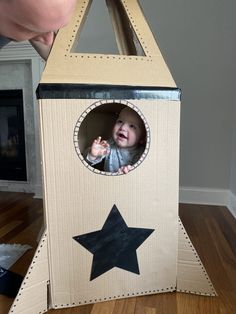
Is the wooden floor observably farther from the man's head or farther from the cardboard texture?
the man's head

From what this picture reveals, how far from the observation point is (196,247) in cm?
95

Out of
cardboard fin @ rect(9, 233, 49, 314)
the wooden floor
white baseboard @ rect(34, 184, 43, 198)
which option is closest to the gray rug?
the wooden floor

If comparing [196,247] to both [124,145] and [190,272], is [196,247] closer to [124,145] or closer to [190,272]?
[190,272]

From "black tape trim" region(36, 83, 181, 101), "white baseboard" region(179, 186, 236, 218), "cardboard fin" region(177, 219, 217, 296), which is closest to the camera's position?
"black tape trim" region(36, 83, 181, 101)

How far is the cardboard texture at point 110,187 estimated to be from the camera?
590 mm

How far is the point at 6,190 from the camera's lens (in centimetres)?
184

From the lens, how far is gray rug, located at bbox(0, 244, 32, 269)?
84cm

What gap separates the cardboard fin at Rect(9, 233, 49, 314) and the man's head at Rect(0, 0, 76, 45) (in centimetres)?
45

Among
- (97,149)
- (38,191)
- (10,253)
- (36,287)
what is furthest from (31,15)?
(38,191)

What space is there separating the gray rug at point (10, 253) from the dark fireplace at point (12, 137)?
36.4 inches

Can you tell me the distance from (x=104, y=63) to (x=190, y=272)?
56cm

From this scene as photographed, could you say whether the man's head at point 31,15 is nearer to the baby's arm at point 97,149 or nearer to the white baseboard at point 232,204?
the baby's arm at point 97,149

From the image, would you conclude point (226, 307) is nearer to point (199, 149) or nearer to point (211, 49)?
point (199, 149)

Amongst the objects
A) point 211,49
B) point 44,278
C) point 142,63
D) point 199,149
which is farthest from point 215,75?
point 44,278
